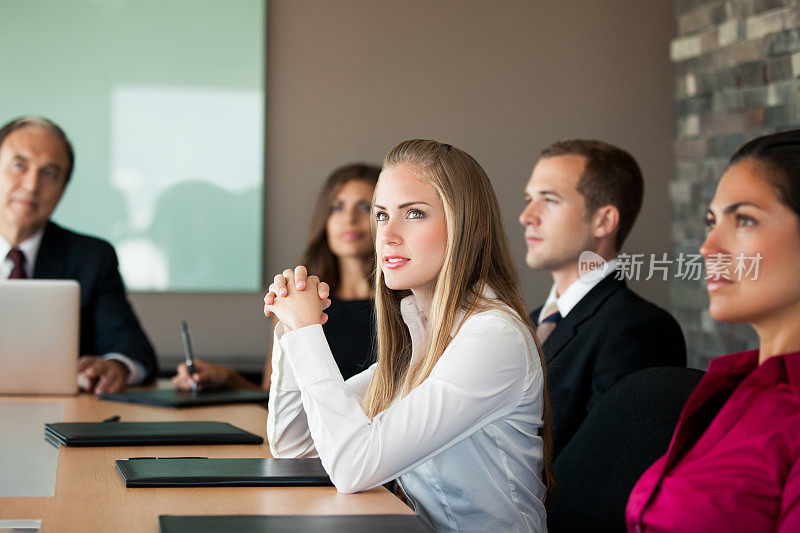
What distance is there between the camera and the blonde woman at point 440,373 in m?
1.54

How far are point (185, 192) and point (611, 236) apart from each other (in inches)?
83.6

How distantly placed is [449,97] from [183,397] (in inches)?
90.2

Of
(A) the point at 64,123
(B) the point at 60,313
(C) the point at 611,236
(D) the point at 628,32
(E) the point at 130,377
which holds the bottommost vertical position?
(E) the point at 130,377

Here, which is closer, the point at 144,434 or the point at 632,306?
the point at 144,434

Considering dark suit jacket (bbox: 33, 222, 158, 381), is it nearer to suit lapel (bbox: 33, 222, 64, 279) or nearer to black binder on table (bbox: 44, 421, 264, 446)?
suit lapel (bbox: 33, 222, 64, 279)

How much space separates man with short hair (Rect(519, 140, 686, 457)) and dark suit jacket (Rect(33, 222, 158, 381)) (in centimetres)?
134

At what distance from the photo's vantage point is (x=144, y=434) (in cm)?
201

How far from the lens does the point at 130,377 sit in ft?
10.0

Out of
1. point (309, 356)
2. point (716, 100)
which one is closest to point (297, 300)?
point (309, 356)

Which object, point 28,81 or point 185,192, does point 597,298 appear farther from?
point 28,81

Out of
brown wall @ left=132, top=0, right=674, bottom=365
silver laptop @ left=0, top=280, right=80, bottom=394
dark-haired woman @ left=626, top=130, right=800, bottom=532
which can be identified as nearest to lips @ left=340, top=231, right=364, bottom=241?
brown wall @ left=132, top=0, right=674, bottom=365

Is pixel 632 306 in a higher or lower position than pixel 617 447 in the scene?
higher

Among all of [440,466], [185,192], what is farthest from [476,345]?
[185,192]

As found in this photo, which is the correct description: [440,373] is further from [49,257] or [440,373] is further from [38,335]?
[49,257]
